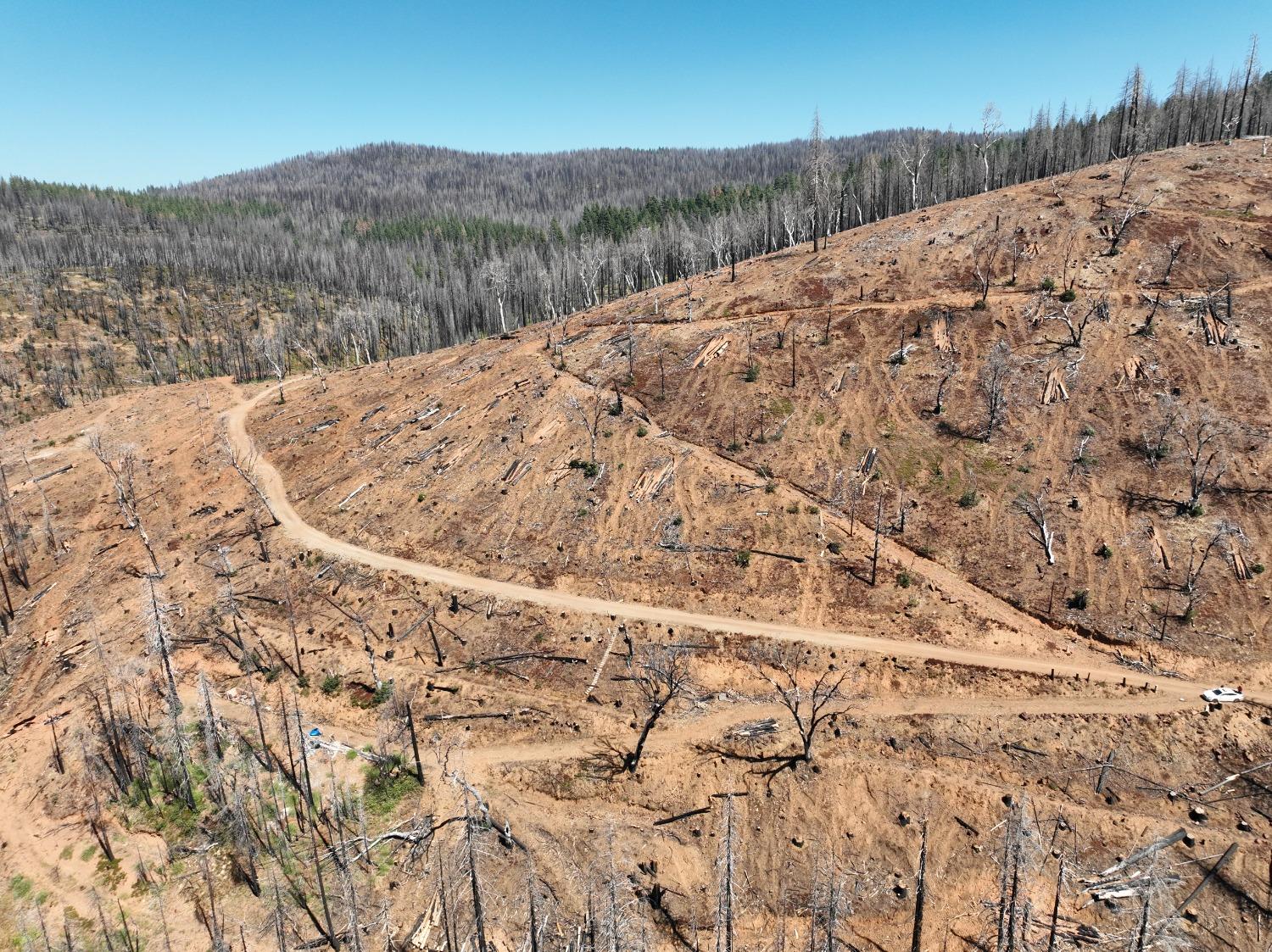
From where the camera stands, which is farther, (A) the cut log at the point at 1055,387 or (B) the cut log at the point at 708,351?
(B) the cut log at the point at 708,351

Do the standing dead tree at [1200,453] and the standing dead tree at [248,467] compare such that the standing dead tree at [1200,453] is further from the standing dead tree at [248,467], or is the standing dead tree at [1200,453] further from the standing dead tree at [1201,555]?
the standing dead tree at [248,467]

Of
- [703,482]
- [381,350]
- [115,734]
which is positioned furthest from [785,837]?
[381,350]

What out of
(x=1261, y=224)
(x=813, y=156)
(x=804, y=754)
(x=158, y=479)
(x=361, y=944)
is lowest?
(x=361, y=944)

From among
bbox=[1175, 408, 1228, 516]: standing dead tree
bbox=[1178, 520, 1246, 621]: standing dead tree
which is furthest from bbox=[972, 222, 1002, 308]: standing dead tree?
bbox=[1178, 520, 1246, 621]: standing dead tree

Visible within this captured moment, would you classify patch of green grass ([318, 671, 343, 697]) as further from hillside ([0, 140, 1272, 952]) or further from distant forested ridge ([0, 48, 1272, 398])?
distant forested ridge ([0, 48, 1272, 398])

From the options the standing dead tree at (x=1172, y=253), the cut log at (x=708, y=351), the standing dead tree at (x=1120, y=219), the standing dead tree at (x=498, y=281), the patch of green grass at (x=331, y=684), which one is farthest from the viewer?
the standing dead tree at (x=498, y=281)

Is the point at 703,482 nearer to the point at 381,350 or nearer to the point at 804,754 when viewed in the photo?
Answer: the point at 804,754

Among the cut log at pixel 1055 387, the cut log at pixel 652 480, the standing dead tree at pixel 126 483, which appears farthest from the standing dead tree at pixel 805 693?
the standing dead tree at pixel 126 483
